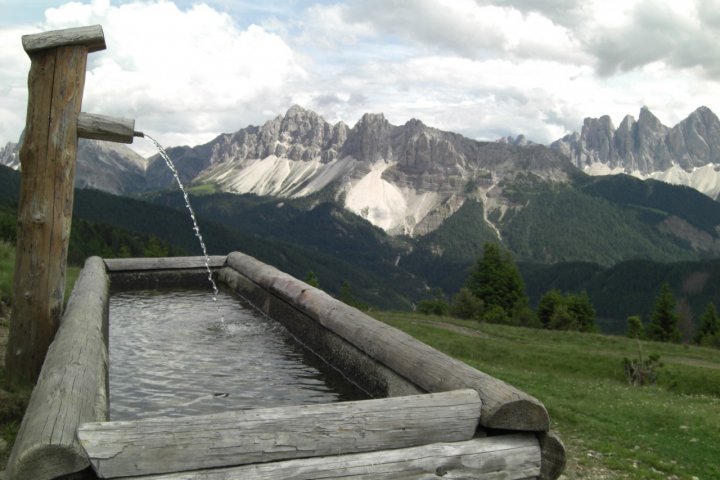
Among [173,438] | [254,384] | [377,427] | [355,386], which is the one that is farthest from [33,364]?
[377,427]

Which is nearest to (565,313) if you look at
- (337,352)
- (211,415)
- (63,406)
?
(337,352)

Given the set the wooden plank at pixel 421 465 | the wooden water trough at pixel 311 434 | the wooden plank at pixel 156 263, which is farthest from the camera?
the wooden plank at pixel 156 263

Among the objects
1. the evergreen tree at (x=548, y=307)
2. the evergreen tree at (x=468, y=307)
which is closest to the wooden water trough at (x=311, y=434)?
the evergreen tree at (x=468, y=307)

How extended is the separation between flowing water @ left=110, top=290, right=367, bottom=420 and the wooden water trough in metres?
1.10

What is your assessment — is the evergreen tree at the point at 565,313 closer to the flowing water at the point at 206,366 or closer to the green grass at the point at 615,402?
the green grass at the point at 615,402

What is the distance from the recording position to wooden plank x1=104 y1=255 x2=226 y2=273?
20000 mm

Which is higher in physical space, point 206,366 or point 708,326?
point 206,366

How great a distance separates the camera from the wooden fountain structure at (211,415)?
15.4 ft

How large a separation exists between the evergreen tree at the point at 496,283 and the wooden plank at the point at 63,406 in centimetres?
6490

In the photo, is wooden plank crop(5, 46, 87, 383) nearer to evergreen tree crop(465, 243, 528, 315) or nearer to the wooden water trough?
the wooden water trough

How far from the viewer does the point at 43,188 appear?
8797mm

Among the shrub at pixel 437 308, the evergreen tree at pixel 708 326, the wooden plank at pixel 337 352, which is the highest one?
the wooden plank at pixel 337 352

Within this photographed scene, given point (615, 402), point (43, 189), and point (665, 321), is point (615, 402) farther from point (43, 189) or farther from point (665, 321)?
point (665, 321)

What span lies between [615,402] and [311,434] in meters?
12.4
